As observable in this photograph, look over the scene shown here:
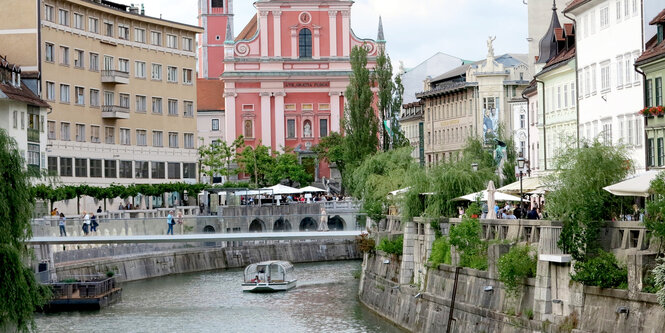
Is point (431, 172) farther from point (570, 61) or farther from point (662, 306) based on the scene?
point (662, 306)

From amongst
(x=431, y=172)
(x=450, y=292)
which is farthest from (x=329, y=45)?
(x=450, y=292)

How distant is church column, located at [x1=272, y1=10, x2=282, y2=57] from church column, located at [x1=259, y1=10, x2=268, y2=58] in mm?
759

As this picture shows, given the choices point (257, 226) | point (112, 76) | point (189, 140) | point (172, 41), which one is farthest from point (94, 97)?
point (257, 226)

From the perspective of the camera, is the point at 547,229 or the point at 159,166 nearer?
the point at 547,229

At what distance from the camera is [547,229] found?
120ft

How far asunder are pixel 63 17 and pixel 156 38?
1354cm

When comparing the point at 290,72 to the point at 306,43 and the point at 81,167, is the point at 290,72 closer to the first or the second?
the point at 306,43

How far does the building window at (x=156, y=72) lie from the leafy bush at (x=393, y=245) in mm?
56509

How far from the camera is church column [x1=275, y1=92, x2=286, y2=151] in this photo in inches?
5531

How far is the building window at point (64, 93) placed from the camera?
103 metres

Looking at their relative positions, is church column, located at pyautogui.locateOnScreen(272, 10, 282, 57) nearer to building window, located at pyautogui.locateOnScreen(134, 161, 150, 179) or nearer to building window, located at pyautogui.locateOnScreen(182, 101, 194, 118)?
building window, located at pyautogui.locateOnScreen(182, 101, 194, 118)

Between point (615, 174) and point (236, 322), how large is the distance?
2365 centimetres

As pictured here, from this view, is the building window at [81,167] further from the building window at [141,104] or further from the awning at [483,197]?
the awning at [483,197]

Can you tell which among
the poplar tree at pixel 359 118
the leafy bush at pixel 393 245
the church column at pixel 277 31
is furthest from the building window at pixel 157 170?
the leafy bush at pixel 393 245
